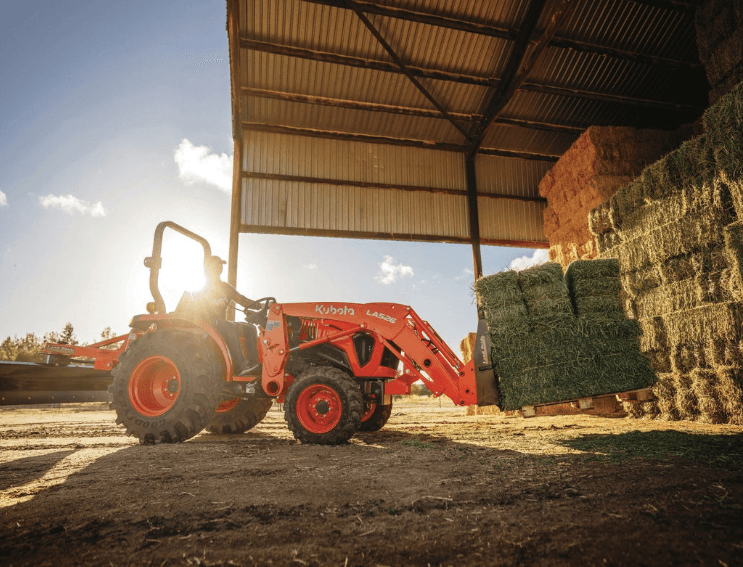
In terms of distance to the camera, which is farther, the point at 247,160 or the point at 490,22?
the point at 247,160

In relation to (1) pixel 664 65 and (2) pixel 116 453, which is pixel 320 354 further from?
(1) pixel 664 65

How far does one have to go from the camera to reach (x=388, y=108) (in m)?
10.1

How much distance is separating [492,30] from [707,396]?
7.98 m

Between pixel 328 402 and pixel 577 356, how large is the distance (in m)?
2.44

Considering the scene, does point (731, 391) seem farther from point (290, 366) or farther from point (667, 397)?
point (290, 366)

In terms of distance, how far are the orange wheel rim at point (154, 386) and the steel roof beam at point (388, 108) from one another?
7351mm

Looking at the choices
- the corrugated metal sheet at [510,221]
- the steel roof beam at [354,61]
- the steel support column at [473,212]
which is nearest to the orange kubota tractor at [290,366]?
the steel roof beam at [354,61]

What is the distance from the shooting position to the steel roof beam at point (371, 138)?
33.4 ft

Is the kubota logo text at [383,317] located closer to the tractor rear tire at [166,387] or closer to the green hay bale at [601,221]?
the tractor rear tire at [166,387]

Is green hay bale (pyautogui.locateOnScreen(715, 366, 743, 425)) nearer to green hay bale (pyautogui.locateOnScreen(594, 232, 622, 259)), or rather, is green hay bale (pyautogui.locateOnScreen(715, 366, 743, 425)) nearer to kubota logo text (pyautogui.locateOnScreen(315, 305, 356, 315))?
green hay bale (pyautogui.locateOnScreen(594, 232, 622, 259))

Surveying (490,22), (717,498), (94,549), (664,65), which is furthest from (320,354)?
(664,65)

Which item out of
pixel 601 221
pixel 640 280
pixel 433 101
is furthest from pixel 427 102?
pixel 640 280

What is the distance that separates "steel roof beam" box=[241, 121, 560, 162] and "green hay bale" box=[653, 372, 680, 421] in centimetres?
784

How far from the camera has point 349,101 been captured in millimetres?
9891
